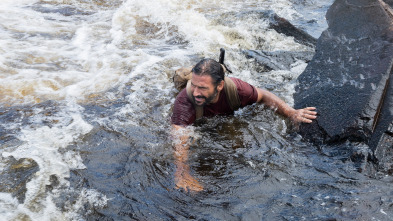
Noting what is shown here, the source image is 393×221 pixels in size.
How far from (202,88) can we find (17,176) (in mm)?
2241

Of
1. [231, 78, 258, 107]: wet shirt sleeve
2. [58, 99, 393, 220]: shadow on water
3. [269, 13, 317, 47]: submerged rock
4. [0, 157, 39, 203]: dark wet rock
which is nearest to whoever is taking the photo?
[58, 99, 393, 220]: shadow on water

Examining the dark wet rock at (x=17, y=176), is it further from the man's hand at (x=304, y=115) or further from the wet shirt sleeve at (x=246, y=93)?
the man's hand at (x=304, y=115)

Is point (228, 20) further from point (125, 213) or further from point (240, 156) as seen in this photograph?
point (125, 213)

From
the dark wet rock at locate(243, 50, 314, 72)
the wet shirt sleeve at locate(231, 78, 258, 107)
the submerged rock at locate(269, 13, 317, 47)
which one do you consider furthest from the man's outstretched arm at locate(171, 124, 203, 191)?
the submerged rock at locate(269, 13, 317, 47)

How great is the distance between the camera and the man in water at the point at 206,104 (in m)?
4.29

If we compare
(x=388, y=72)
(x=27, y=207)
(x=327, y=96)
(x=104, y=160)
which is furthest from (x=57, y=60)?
(x=388, y=72)

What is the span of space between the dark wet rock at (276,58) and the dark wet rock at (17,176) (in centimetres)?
420

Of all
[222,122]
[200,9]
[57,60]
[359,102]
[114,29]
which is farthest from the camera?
A: [200,9]

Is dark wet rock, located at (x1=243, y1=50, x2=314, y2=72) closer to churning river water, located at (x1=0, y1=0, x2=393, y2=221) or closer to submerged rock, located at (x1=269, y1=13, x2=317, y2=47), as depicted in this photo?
churning river water, located at (x1=0, y1=0, x2=393, y2=221)

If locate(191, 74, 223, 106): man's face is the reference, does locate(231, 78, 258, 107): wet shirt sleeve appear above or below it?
below

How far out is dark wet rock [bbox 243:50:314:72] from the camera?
671cm

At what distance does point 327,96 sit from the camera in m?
4.77

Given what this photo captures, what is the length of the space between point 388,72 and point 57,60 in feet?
19.1

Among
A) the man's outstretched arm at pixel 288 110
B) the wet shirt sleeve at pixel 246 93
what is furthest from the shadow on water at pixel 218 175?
the wet shirt sleeve at pixel 246 93
